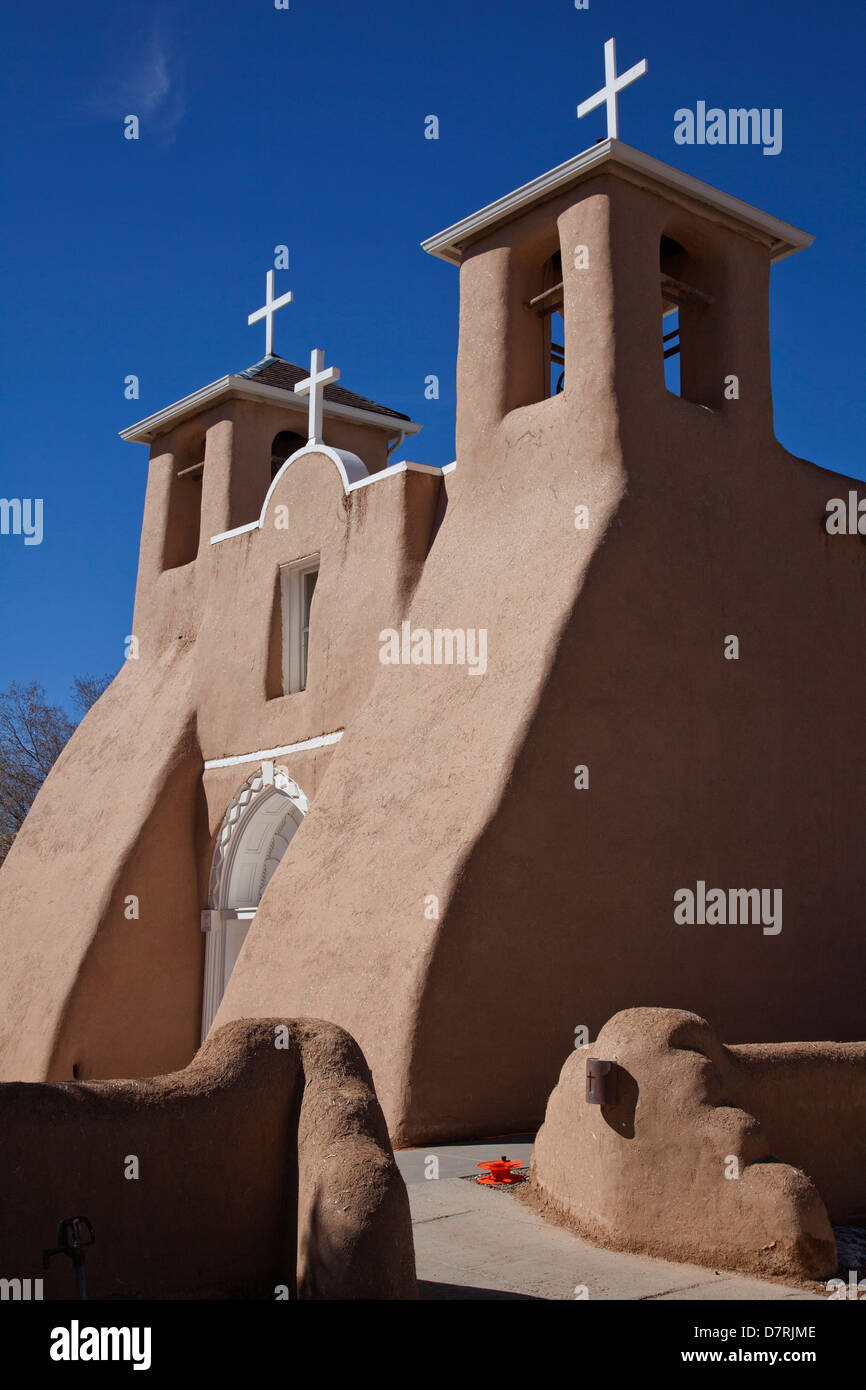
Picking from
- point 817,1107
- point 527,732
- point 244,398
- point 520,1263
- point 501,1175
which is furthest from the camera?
point 244,398

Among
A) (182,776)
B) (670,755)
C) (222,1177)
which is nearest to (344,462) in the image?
(182,776)

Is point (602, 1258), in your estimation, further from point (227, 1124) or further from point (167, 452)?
point (167, 452)

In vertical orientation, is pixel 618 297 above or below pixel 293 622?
above

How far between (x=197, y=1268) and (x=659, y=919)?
5.55m

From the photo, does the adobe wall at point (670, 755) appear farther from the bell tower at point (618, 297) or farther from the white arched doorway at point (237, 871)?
the white arched doorway at point (237, 871)

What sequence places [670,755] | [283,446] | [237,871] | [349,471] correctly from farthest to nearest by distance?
1. [283,446]
2. [237,871]
3. [349,471]
4. [670,755]

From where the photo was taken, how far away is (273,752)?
13.0 meters

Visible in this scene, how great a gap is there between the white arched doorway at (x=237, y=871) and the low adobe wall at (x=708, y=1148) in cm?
665

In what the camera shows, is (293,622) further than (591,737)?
Yes

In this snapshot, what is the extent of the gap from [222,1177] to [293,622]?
901 centimetres

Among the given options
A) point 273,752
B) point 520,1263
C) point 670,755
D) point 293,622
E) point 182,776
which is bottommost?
point 520,1263

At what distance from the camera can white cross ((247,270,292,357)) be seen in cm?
1539

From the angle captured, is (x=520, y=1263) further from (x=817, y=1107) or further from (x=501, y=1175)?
(x=817, y=1107)

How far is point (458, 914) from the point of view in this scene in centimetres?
901
